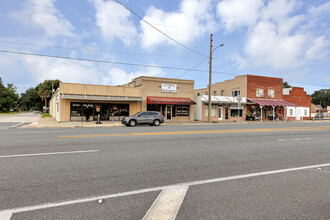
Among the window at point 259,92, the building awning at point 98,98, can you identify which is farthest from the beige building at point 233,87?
the building awning at point 98,98

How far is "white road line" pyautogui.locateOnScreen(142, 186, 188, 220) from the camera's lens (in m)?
2.92

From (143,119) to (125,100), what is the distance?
18.5ft

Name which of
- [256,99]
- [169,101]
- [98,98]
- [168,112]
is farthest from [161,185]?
[256,99]

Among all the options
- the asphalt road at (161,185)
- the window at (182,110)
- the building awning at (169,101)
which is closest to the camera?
the asphalt road at (161,185)

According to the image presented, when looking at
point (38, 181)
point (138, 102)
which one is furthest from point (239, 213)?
point (138, 102)

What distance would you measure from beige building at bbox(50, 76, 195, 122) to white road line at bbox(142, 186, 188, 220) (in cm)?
1909

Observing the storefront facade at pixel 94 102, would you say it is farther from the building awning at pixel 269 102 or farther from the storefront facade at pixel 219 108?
the building awning at pixel 269 102

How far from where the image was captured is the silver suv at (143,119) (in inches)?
770

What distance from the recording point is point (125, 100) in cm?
2488

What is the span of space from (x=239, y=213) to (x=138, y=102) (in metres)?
23.9

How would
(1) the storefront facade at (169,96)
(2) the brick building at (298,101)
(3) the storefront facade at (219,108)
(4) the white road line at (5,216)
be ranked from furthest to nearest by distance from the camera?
(2) the brick building at (298,101), (3) the storefront facade at (219,108), (1) the storefront facade at (169,96), (4) the white road line at (5,216)

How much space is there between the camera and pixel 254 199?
349 cm

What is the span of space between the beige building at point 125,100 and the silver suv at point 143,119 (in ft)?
13.5

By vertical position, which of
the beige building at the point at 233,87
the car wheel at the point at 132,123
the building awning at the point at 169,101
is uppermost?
the beige building at the point at 233,87
